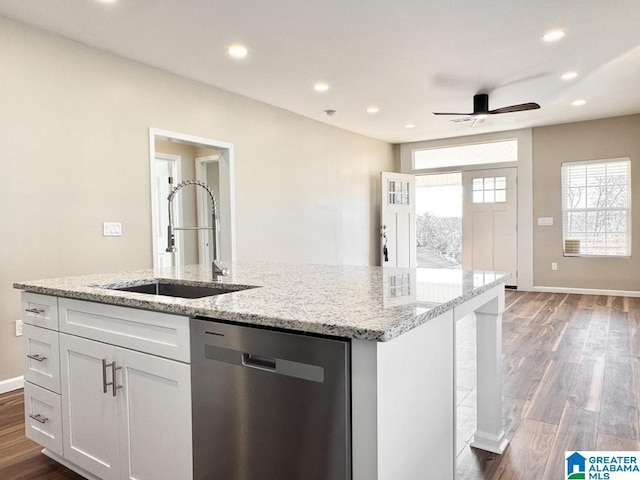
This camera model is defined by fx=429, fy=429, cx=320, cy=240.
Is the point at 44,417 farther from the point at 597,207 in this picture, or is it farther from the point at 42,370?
the point at 597,207

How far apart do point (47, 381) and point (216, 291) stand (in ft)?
2.72

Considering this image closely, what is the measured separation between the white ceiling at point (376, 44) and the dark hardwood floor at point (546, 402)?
8.41 feet

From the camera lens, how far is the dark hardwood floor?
6.56 ft

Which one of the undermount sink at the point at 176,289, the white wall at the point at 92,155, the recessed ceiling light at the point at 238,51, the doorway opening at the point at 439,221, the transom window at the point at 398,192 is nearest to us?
the undermount sink at the point at 176,289

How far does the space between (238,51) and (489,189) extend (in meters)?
5.16

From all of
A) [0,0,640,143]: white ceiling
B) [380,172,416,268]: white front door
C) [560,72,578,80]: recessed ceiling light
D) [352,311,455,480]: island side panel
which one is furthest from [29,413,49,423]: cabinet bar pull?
[380,172,416,268]: white front door

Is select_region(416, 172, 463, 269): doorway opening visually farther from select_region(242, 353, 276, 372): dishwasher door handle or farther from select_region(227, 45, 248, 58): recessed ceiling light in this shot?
select_region(242, 353, 276, 372): dishwasher door handle

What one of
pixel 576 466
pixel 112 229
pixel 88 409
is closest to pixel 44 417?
pixel 88 409

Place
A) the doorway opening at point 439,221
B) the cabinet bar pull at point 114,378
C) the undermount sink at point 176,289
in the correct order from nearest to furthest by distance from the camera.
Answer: the cabinet bar pull at point 114,378
the undermount sink at point 176,289
the doorway opening at point 439,221

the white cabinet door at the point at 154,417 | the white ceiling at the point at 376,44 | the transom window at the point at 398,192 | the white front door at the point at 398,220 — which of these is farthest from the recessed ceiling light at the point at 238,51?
the transom window at the point at 398,192

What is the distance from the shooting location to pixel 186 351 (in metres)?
1.39

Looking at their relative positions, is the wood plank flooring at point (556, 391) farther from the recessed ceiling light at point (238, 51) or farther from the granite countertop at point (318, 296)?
the recessed ceiling light at point (238, 51)

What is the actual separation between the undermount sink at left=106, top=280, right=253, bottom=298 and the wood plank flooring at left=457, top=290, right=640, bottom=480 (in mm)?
1372

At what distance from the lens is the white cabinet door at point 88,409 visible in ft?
5.35
